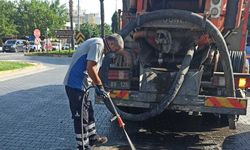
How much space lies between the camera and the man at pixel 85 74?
5.30 meters

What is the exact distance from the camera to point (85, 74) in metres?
5.59

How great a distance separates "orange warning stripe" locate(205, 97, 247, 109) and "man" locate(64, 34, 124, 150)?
179 cm

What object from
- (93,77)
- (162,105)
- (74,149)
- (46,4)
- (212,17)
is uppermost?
(46,4)

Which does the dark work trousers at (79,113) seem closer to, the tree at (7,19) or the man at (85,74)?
the man at (85,74)

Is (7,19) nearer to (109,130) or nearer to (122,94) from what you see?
(109,130)

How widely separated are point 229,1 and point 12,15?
180 ft

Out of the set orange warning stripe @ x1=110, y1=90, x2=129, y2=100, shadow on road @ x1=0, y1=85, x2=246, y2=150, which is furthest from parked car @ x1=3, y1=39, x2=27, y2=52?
orange warning stripe @ x1=110, y1=90, x2=129, y2=100

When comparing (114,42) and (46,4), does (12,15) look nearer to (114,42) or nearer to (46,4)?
(46,4)

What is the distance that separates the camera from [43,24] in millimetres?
57750

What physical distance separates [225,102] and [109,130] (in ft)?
7.02

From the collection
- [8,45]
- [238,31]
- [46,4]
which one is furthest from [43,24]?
[238,31]

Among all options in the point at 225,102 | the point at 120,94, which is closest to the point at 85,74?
the point at 120,94

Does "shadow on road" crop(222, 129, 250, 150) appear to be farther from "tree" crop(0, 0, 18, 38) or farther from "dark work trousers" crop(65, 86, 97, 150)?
"tree" crop(0, 0, 18, 38)

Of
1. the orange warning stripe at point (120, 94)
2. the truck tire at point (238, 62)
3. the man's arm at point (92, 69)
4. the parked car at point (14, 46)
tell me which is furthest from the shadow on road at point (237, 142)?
the parked car at point (14, 46)
